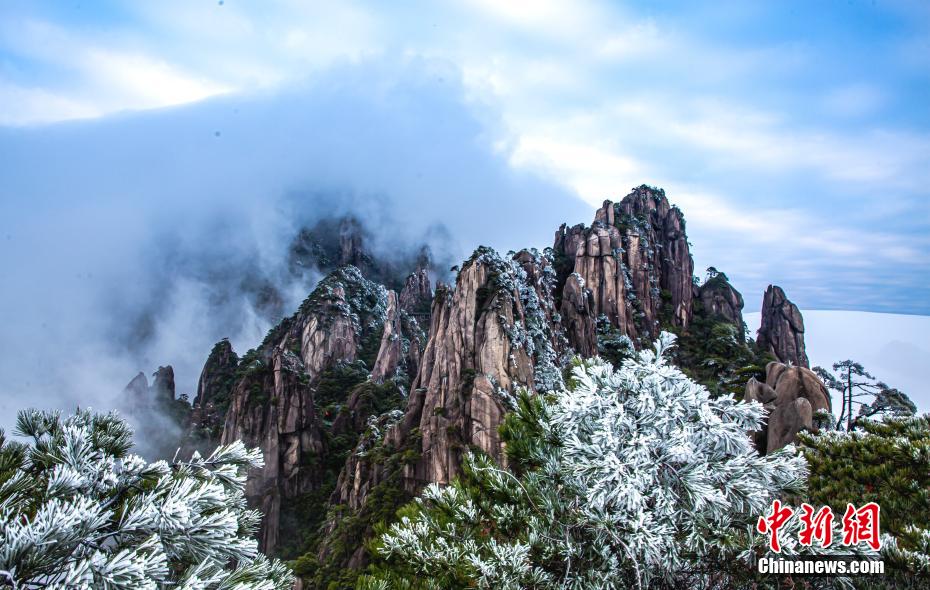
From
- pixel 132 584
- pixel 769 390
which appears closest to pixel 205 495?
pixel 132 584

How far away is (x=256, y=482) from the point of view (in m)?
47.5

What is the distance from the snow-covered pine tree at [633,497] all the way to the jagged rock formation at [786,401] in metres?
9.99

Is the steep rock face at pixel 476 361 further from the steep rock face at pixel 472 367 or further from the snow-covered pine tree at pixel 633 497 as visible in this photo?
the snow-covered pine tree at pixel 633 497

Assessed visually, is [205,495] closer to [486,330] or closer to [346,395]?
[486,330]

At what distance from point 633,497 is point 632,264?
63.7 m

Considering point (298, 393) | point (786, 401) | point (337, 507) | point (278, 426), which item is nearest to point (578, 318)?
point (337, 507)

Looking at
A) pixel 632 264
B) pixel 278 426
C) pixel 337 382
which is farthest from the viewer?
pixel 337 382

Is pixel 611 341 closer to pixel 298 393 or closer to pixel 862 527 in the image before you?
pixel 298 393

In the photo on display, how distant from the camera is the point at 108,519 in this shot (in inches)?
98.6

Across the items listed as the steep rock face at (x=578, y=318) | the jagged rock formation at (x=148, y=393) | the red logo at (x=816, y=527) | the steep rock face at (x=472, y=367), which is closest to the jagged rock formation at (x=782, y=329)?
the steep rock face at (x=578, y=318)

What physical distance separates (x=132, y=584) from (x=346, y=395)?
6958 centimetres

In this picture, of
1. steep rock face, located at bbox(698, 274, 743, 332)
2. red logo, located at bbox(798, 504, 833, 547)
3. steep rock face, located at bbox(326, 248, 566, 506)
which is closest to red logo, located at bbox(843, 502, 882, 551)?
red logo, located at bbox(798, 504, 833, 547)

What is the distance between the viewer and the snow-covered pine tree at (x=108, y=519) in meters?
2.07

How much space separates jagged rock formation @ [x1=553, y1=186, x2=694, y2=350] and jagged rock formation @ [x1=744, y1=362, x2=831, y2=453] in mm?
35381
